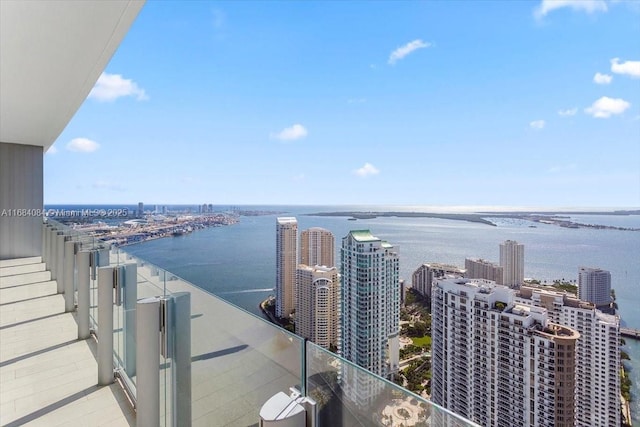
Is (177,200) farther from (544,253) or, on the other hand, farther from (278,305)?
(544,253)

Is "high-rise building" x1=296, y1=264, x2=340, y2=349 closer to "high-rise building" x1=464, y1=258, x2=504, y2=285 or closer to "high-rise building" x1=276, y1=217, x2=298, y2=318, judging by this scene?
"high-rise building" x1=276, y1=217, x2=298, y2=318

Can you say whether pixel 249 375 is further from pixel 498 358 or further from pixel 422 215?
pixel 422 215

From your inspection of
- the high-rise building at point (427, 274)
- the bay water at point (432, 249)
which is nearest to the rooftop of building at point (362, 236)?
the bay water at point (432, 249)

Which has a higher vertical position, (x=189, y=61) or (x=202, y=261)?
(x=189, y=61)

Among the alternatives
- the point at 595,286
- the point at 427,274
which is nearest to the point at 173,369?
the point at 595,286

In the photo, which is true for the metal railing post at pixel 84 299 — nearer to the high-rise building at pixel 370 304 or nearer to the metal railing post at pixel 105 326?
the metal railing post at pixel 105 326

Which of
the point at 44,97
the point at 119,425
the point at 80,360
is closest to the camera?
the point at 119,425

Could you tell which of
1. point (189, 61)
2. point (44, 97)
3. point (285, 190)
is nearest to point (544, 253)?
point (44, 97)
